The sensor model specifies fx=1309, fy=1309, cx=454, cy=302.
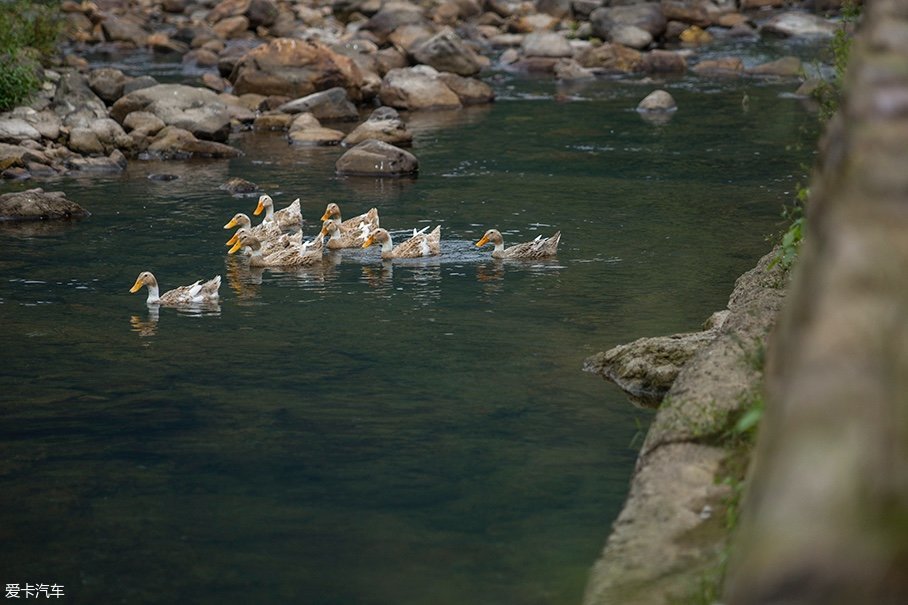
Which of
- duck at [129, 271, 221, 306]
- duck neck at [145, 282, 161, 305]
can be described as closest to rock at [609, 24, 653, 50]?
duck at [129, 271, 221, 306]

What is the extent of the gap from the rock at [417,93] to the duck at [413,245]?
45.1 feet

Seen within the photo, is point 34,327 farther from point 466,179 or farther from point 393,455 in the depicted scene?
point 466,179

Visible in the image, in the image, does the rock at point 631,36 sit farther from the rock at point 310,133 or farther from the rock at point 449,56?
the rock at point 310,133

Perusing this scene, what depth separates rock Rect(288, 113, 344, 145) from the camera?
2556cm

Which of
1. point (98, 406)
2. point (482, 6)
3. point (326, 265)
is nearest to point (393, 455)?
point (98, 406)

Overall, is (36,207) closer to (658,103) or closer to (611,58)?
(658,103)

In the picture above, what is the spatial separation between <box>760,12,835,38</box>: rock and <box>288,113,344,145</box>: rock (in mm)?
18728

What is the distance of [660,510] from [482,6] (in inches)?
1593

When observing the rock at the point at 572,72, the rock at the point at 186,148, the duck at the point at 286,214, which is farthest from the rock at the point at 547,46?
the duck at the point at 286,214

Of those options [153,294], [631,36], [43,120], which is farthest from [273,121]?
[631,36]

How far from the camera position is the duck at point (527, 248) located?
16.1m

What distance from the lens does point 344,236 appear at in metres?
17.1

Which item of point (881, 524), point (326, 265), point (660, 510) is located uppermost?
point (881, 524)

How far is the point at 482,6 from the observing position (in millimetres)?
45844
